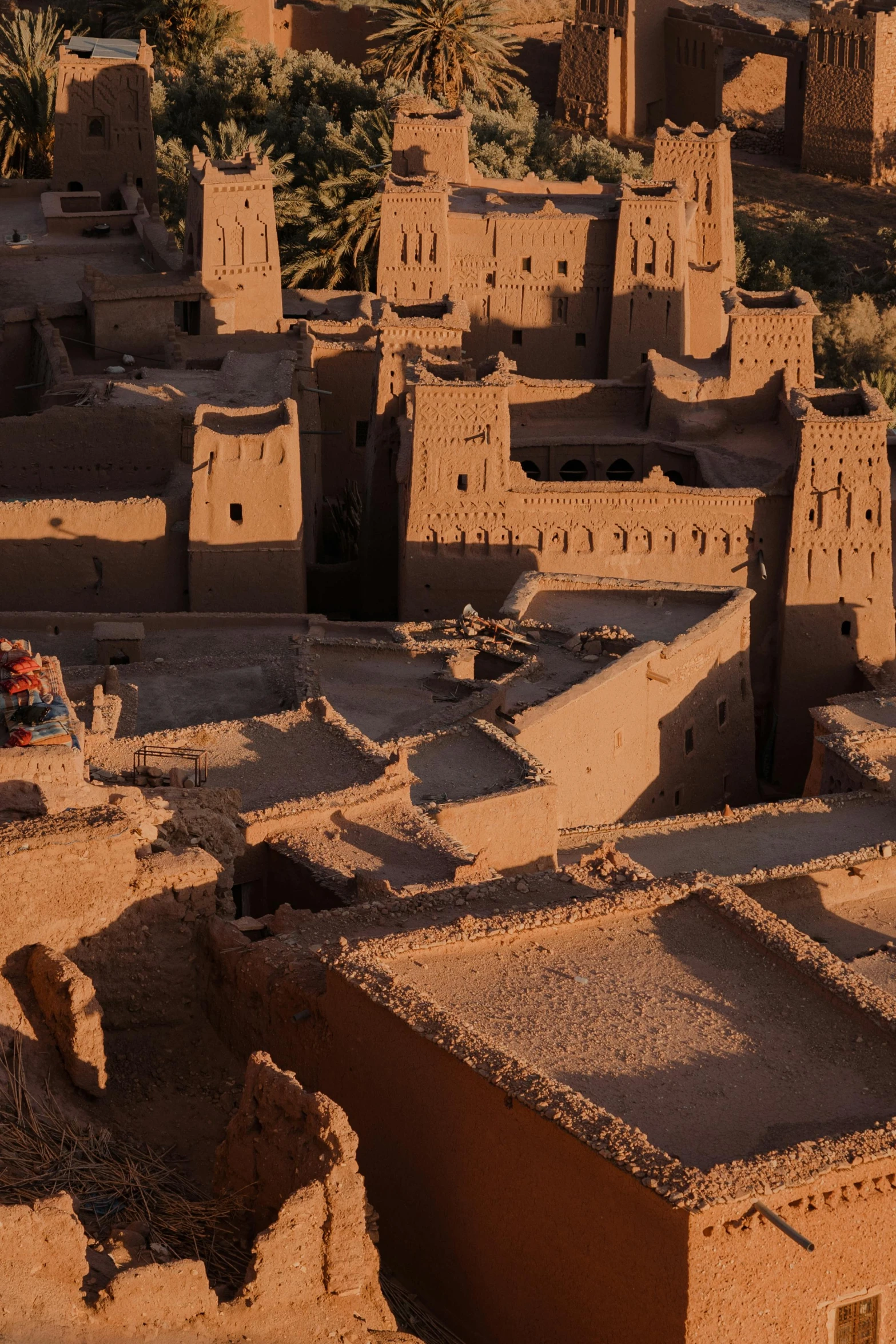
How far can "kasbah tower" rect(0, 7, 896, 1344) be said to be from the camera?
13.8 m

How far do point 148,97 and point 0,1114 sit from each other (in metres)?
29.3

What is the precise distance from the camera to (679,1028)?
15273 mm

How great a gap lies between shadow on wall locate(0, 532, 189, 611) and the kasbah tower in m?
0.05

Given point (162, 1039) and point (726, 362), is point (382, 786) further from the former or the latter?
point (726, 362)

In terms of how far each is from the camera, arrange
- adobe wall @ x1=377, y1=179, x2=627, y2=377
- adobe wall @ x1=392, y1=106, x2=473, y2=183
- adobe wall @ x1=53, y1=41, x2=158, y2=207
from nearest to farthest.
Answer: adobe wall @ x1=377, y1=179, x2=627, y2=377 < adobe wall @ x1=392, y1=106, x2=473, y2=183 < adobe wall @ x1=53, y1=41, x2=158, y2=207

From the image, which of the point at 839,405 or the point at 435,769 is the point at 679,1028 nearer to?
the point at 435,769

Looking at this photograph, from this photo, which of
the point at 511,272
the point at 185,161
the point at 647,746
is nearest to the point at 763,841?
the point at 647,746

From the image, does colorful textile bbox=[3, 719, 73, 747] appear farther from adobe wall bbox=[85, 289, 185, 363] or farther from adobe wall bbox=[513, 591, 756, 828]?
adobe wall bbox=[85, 289, 185, 363]

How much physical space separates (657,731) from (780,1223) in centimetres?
1334

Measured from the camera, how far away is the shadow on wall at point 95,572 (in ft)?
89.9

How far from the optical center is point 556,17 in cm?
5834

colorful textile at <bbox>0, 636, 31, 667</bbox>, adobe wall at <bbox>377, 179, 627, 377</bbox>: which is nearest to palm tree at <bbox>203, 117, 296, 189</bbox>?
adobe wall at <bbox>377, 179, 627, 377</bbox>

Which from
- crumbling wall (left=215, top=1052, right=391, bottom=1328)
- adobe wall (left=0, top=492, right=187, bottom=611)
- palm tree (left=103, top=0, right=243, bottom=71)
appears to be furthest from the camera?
palm tree (left=103, top=0, right=243, bottom=71)

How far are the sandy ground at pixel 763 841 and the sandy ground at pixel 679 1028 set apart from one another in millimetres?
4615
